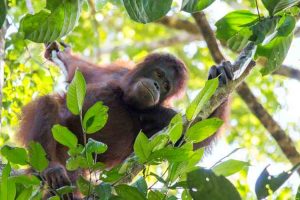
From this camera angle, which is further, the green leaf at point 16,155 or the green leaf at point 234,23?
the green leaf at point 234,23

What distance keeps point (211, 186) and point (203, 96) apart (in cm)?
68

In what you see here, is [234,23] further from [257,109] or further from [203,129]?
[257,109]

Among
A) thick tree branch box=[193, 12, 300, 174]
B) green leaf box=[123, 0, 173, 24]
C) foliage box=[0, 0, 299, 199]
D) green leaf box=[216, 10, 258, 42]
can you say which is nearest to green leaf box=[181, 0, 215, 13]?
foliage box=[0, 0, 299, 199]

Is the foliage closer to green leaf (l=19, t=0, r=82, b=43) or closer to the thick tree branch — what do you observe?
green leaf (l=19, t=0, r=82, b=43)

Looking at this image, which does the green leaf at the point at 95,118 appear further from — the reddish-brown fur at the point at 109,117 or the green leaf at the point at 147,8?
the reddish-brown fur at the point at 109,117

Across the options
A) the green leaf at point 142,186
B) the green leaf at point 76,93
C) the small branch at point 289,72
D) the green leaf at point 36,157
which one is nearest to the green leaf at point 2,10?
the green leaf at point 76,93

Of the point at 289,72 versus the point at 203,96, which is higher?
the point at 203,96

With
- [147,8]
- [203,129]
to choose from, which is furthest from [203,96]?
[147,8]

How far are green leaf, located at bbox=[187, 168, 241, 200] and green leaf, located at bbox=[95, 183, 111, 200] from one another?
456mm

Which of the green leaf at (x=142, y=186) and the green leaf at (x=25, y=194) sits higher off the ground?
the green leaf at (x=25, y=194)

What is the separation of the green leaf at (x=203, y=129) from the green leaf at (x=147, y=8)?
0.57 metres

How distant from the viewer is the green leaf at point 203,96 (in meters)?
2.25

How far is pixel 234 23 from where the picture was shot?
7.66ft

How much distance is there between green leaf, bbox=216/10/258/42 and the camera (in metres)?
2.28
